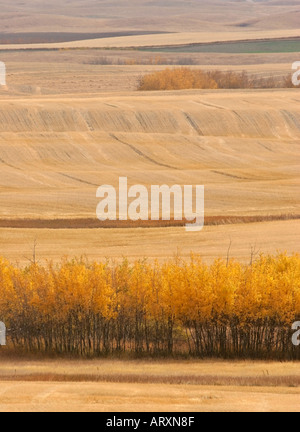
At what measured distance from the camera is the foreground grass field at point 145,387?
20000 millimetres

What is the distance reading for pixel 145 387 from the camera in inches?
880

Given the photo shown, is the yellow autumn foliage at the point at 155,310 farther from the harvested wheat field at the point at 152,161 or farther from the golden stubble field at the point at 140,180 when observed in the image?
the harvested wheat field at the point at 152,161

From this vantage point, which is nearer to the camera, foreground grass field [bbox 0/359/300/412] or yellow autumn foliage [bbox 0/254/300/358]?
foreground grass field [bbox 0/359/300/412]

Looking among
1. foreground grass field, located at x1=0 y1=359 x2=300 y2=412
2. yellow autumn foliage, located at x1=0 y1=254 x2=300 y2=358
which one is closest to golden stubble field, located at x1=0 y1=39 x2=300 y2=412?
foreground grass field, located at x1=0 y1=359 x2=300 y2=412

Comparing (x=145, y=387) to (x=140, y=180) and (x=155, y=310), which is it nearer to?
(x=155, y=310)

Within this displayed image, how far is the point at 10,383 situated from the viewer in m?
22.8

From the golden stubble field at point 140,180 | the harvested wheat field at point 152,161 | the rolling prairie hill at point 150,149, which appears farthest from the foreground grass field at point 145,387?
the rolling prairie hill at point 150,149

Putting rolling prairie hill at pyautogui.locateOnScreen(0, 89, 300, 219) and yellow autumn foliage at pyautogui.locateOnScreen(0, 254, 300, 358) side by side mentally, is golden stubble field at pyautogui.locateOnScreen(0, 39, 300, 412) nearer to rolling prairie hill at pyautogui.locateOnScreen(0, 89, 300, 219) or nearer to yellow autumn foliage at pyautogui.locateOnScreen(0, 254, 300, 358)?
rolling prairie hill at pyautogui.locateOnScreen(0, 89, 300, 219)

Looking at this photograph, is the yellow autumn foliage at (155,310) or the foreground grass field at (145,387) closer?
the foreground grass field at (145,387)

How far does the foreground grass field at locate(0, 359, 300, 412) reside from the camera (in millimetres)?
20000

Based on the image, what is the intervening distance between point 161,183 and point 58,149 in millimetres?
12456

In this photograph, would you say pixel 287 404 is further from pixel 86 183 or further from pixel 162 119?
pixel 162 119

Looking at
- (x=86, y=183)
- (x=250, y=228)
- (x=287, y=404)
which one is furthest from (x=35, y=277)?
(x=86, y=183)
